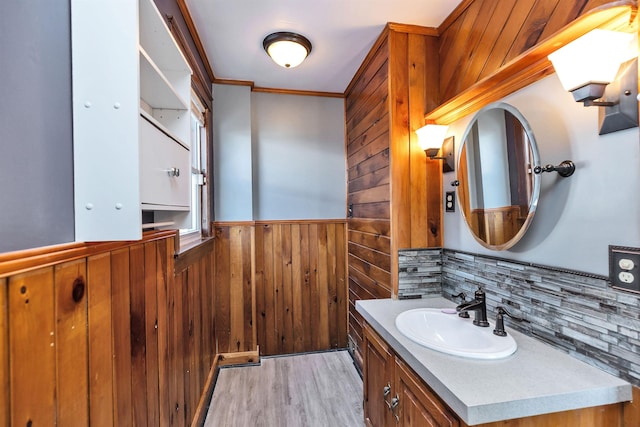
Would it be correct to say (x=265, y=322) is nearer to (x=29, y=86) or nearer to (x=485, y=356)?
(x=485, y=356)

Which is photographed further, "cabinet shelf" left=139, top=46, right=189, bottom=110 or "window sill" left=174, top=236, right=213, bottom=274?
"window sill" left=174, top=236, right=213, bottom=274

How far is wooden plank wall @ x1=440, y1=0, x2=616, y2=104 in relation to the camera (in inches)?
43.5

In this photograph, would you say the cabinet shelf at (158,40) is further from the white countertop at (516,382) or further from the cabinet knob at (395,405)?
the cabinet knob at (395,405)

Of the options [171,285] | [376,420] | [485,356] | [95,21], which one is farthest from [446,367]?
[95,21]

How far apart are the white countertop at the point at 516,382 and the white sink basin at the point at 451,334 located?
0.02m

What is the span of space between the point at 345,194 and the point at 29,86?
2.52 metres

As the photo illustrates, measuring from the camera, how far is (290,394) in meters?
2.19

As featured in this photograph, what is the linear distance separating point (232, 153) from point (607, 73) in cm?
240

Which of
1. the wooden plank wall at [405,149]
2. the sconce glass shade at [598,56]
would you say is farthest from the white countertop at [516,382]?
the sconce glass shade at [598,56]

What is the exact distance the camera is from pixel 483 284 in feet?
4.82

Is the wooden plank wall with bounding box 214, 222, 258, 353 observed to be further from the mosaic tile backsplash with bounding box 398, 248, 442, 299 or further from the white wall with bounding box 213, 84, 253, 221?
the mosaic tile backsplash with bounding box 398, 248, 442, 299

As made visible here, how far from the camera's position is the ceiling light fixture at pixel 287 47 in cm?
187

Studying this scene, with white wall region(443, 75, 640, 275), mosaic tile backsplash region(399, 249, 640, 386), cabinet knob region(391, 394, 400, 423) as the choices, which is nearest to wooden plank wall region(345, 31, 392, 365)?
mosaic tile backsplash region(399, 249, 640, 386)

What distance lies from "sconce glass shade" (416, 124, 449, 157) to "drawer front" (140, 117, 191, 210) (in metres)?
1.31
